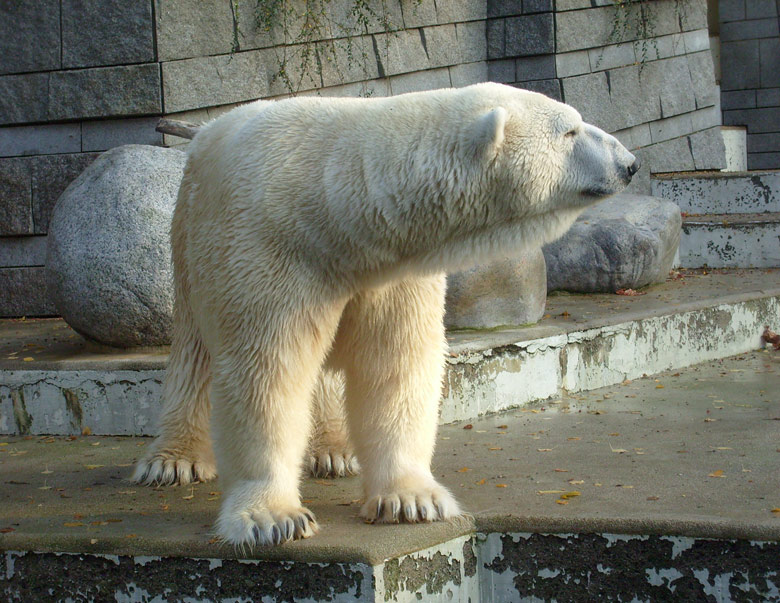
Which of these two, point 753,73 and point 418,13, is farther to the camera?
point 753,73

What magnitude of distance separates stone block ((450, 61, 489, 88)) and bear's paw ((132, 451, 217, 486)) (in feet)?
16.6

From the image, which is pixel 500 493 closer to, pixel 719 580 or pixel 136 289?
pixel 719 580

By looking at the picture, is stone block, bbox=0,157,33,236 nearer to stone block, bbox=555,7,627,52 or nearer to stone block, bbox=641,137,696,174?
stone block, bbox=555,7,627,52

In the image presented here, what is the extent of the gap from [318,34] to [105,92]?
1600 millimetres

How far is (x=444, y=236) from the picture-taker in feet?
9.00

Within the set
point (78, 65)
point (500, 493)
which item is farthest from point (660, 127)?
point (500, 493)

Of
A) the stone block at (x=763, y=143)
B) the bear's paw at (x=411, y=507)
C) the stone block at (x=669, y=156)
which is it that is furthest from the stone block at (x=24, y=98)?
the stone block at (x=763, y=143)

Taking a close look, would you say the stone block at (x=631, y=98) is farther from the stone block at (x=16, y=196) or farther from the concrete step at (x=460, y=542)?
the concrete step at (x=460, y=542)

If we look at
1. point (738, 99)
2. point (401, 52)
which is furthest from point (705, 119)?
point (401, 52)

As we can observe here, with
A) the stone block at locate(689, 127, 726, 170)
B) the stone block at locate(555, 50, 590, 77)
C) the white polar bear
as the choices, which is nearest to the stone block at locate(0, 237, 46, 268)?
the white polar bear

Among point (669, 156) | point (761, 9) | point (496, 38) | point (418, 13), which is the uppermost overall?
point (761, 9)

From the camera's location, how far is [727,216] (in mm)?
8984

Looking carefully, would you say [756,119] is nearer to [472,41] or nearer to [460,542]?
[472,41]

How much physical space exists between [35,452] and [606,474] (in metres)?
2.37
